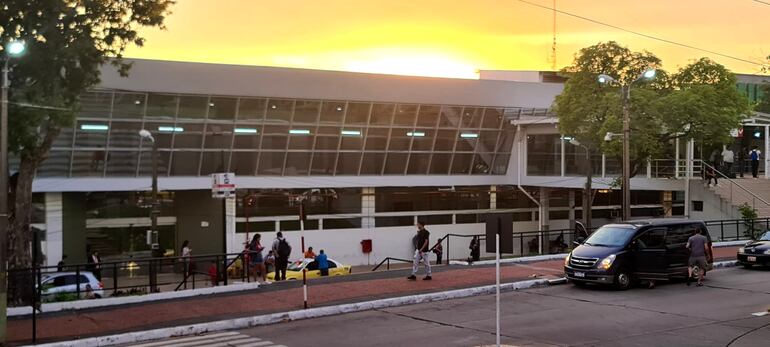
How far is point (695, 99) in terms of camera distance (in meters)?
28.5

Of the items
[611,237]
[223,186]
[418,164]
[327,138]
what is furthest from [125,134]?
[611,237]

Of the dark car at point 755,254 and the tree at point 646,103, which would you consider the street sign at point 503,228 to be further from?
the tree at point 646,103

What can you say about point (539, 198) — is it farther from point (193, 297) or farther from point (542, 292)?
point (193, 297)

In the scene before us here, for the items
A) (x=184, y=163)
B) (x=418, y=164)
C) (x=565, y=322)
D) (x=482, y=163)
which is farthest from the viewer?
(x=482, y=163)

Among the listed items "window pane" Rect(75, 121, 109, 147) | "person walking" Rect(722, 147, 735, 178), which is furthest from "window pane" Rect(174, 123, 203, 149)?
"person walking" Rect(722, 147, 735, 178)

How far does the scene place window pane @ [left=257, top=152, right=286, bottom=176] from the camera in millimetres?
36781

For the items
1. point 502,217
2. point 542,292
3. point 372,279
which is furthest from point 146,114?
point 502,217

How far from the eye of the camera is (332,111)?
3747 centimetres

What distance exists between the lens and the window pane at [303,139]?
122ft

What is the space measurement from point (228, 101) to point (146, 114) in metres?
3.80

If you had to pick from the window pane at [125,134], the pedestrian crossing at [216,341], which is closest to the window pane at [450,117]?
the window pane at [125,134]

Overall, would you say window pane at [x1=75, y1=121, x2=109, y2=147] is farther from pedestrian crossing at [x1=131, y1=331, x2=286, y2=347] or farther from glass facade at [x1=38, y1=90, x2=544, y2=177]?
pedestrian crossing at [x1=131, y1=331, x2=286, y2=347]

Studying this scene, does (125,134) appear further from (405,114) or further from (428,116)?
(428,116)

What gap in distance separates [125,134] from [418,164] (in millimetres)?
16168
